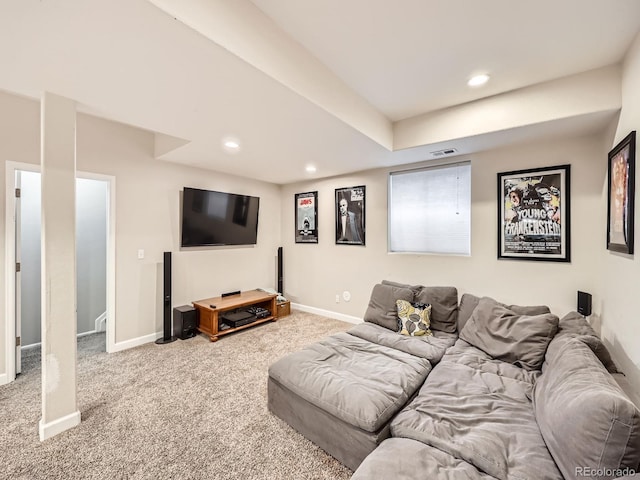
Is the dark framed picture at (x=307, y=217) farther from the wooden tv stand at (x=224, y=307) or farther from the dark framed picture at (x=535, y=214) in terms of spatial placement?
the dark framed picture at (x=535, y=214)

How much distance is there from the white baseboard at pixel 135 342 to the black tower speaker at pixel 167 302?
0.26 ft

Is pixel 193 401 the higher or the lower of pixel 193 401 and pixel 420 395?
the lower

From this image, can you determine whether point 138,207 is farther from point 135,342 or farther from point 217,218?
point 135,342

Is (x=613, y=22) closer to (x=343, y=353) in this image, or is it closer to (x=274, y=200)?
(x=343, y=353)

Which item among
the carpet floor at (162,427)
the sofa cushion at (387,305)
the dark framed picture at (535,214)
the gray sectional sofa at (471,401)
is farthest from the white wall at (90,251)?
the dark framed picture at (535,214)

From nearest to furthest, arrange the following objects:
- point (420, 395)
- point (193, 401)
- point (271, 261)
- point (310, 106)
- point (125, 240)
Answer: point (420, 395), point (310, 106), point (193, 401), point (125, 240), point (271, 261)

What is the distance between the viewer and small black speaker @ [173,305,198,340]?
356 centimetres

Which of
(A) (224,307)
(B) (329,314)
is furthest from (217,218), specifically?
(B) (329,314)

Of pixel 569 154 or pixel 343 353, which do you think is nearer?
pixel 343 353

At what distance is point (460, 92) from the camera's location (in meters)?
2.39

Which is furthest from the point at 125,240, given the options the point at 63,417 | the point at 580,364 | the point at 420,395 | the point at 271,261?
the point at 580,364

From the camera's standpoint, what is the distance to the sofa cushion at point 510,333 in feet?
6.64

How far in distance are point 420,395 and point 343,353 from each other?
70 centimetres

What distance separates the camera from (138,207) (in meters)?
3.38
